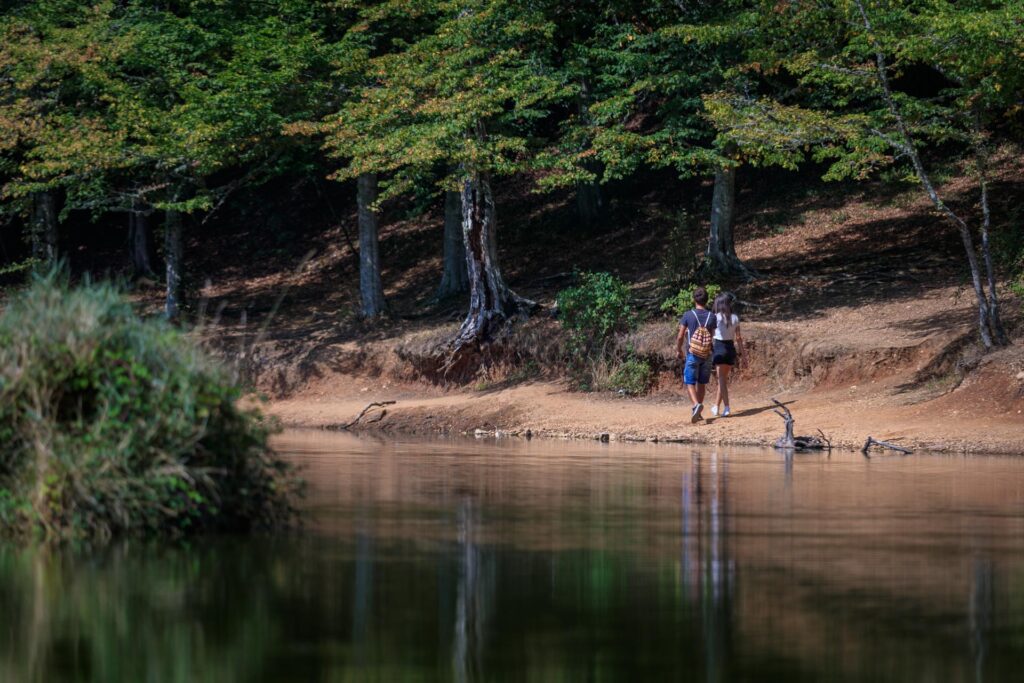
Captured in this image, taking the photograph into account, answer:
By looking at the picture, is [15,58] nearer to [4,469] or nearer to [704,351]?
[704,351]

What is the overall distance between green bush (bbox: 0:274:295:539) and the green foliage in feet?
63.2

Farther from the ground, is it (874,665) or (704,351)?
(704,351)

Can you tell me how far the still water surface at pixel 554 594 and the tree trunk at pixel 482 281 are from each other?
16899mm

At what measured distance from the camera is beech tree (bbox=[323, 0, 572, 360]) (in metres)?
29.9

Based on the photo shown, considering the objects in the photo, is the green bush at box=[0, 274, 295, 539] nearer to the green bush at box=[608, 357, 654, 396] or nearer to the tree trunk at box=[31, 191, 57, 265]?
the green bush at box=[608, 357, 654, 396]

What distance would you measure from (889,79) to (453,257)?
559 inches

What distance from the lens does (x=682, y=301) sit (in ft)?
95.7

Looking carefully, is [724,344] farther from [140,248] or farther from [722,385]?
[140,248]

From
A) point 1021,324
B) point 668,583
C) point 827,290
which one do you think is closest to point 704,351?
point 1021,324

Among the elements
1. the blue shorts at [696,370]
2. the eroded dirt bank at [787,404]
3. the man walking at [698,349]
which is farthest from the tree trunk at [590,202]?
the blue shorts at [696,370]

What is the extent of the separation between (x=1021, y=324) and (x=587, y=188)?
17452 millimetres

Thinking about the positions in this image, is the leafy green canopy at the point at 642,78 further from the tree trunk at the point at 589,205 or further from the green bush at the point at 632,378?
the tree trunk at the point at 589,205

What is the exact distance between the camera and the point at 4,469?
10.5 meters

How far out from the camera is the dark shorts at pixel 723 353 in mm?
24312
